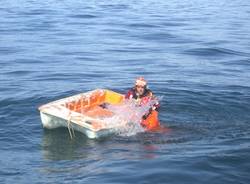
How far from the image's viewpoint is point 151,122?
13.6m

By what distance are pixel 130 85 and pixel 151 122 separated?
4981 mm

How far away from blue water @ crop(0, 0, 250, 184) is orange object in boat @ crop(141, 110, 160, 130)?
332mm

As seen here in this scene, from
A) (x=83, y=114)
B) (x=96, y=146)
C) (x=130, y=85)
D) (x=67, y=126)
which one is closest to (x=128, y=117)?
(x=83, y=114)

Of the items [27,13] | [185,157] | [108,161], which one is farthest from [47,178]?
[27,13]

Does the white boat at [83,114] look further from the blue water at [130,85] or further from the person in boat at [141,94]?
the person in boat at [141,94]

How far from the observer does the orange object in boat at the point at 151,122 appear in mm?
13484

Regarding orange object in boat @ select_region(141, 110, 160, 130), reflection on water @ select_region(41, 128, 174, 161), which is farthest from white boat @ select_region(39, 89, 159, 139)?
reflection on water @ select_region(41, 128, 174, 161)

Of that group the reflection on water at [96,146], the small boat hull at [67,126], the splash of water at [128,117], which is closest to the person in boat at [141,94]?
the splash of water at [128,117]

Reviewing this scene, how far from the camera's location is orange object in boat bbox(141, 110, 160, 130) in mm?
13484

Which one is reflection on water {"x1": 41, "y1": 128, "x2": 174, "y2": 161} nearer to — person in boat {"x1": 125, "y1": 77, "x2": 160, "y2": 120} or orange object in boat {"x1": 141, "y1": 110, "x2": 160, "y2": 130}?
orange object in boat {"x1": 141, "y1": 110, "x2": 160, "y2": 130}

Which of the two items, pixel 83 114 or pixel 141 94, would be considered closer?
pixel 83 114

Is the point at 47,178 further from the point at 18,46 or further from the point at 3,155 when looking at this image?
the point at 18,46

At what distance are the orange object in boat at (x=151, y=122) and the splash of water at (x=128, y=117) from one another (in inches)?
5.2

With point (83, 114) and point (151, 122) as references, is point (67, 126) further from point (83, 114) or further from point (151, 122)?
point (151, 122)
